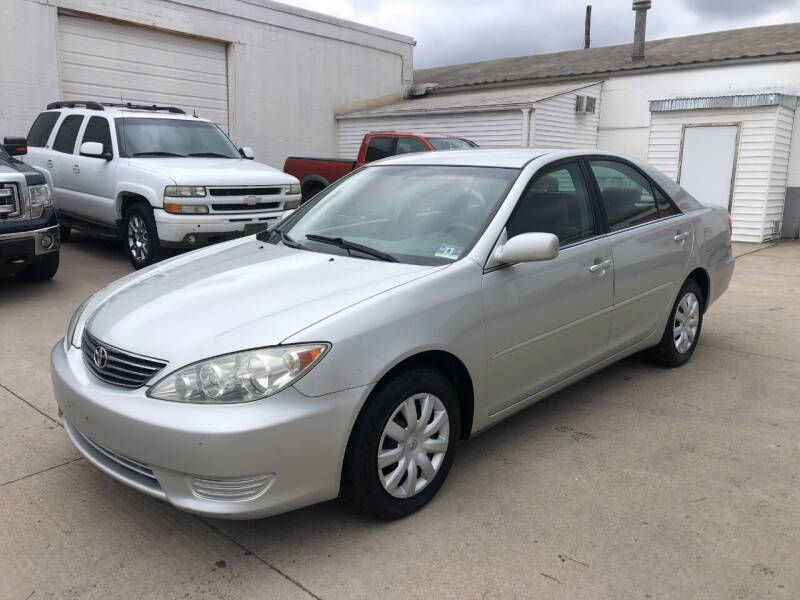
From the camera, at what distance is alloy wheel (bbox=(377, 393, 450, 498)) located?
2824mm

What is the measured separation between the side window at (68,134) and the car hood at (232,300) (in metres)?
6.13

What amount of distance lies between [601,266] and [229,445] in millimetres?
2398

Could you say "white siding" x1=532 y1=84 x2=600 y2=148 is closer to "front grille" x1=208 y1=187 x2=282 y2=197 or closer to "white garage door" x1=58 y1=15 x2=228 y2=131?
"white garage door" x1=58 y1=15 x2=228 y2=131

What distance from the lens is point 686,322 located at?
489cm

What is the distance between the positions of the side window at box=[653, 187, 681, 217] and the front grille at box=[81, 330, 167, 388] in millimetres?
3455

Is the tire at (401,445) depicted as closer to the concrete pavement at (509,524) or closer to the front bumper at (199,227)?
the concrete pavement at (509,524)

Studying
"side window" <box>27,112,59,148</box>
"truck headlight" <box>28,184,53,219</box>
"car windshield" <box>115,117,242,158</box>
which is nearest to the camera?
"truck headlight" <box>28,184,53,219</box>

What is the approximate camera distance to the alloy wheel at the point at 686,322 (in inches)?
189

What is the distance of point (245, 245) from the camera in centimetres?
402

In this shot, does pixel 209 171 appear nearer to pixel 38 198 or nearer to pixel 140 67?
pixel 38 198

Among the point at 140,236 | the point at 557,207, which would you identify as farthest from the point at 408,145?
the point at 557,207

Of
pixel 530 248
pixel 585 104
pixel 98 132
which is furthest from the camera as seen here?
pixel 585 104

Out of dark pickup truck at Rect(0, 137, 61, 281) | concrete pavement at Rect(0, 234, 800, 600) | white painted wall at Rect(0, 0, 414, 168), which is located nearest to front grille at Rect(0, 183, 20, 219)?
dark pickup truck at Rect(0, 137, 61, 281)

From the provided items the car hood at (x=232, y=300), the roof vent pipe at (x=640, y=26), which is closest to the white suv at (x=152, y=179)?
the car hood at (x=232, y=300)
